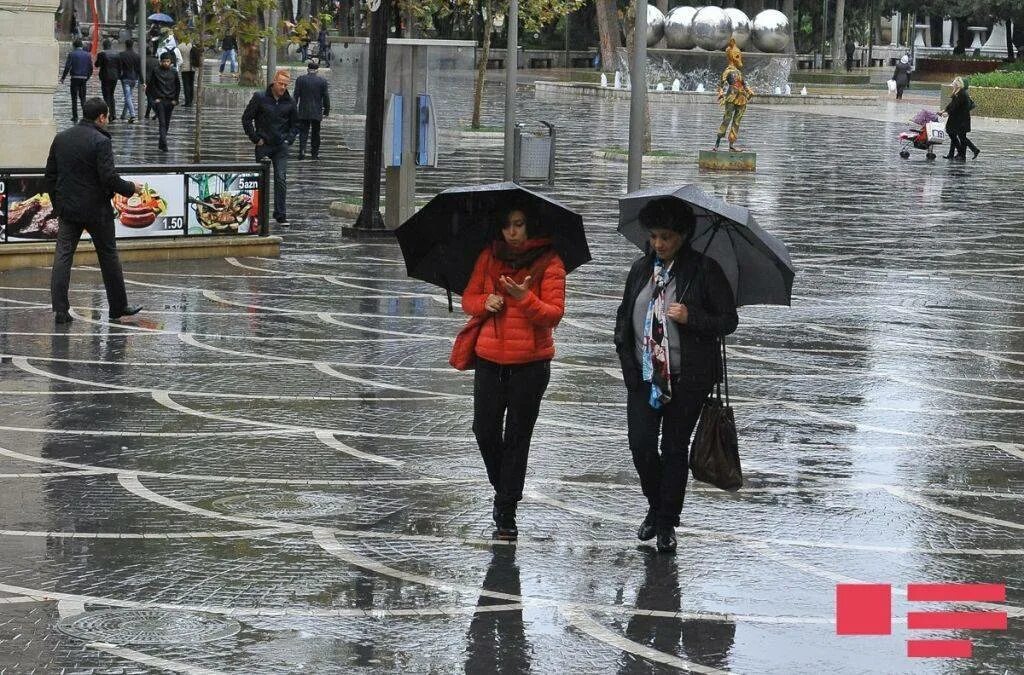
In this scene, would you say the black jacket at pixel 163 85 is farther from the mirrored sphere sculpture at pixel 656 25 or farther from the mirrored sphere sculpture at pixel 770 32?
the mirrored sphere sculpture at pixel 770 32

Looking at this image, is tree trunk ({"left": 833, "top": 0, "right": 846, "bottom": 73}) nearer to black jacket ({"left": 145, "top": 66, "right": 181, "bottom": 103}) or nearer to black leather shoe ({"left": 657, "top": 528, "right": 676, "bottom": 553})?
black jacket ({"left": 145, "top": 66, "right": 181, "bottom": 103})

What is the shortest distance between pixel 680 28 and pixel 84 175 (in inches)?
2112

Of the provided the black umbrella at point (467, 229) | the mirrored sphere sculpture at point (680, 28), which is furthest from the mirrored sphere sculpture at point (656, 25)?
the black umbrella at point (467, 229)

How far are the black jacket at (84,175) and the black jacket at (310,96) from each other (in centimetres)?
1719

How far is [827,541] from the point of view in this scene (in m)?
8.20

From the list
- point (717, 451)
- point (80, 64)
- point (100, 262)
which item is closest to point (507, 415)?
point (717, 451)

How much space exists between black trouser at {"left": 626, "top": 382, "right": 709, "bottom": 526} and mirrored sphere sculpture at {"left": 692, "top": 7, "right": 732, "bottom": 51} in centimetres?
5849

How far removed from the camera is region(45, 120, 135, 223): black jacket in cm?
1388

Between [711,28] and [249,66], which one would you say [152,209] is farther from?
→ [711,28]

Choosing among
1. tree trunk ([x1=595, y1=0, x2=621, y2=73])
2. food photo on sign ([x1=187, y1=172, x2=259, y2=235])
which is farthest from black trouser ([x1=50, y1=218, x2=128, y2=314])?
tree trunk ([x1=595, y1=0, x2=621, y2=73])

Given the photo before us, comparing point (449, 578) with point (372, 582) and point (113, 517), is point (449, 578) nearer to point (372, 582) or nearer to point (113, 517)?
point (372, 582)

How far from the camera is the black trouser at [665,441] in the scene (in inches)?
303

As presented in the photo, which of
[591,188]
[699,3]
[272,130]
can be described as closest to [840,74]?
[699,3]

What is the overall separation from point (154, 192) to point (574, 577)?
11.1 meters
